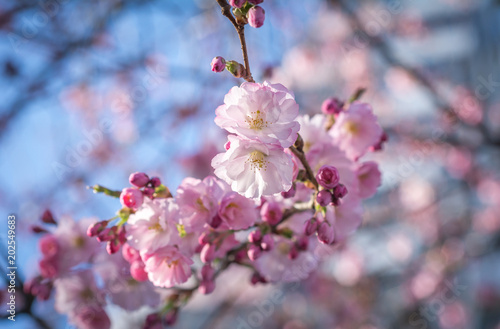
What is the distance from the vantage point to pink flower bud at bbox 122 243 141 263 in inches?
41.7

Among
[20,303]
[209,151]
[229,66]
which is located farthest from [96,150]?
[229,66]

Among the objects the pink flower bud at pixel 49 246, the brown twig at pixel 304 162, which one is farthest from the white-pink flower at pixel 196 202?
the pink flower bud at pixel 49 246

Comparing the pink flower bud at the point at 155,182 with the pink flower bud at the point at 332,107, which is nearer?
the pink flower bud at the point at 155,182

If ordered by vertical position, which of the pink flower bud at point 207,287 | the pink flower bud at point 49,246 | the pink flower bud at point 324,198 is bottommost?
the pink flower bud at point 207,287

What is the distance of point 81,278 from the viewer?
1239 mm

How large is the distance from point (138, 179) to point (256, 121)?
36 cm

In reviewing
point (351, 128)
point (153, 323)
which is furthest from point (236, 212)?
point (153, 323)

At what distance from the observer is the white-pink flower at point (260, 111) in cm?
80

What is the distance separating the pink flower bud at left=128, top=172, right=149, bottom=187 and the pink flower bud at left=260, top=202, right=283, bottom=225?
335 mm

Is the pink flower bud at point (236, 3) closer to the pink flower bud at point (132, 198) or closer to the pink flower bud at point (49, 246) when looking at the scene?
the pink flower bud at point (132, 198)

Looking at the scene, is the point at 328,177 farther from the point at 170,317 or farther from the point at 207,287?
the point at 170,317

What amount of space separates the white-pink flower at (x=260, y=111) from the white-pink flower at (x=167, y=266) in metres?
0.40

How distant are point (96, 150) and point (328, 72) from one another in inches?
168

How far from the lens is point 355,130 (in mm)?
1119
